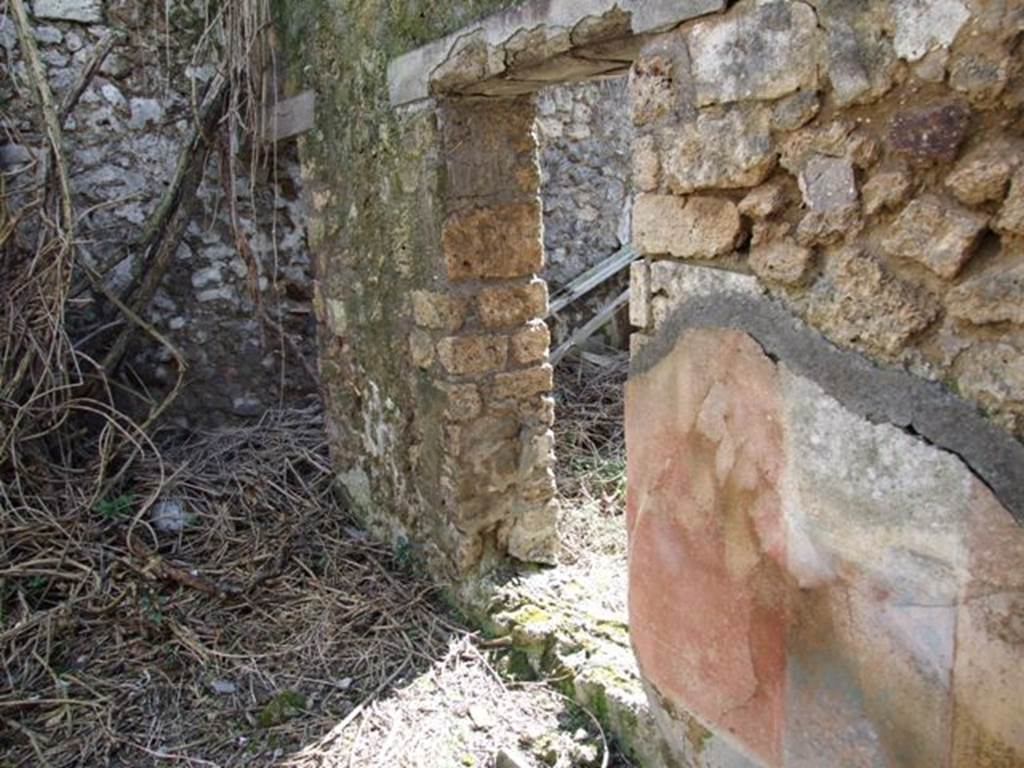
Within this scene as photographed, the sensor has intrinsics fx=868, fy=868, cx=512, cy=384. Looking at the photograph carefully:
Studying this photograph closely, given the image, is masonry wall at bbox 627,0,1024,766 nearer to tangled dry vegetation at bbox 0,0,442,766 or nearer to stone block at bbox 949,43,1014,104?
stone block at bbox 949,43,1014,104

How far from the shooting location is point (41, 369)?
3473 mm

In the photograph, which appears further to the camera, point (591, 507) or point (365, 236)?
point (591, 507)

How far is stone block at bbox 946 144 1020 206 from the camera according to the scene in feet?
3.93

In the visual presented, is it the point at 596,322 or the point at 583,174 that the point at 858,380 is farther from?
the point at 583,174

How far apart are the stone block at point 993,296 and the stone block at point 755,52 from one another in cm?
43

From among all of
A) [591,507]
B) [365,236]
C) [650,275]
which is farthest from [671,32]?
[591,507]

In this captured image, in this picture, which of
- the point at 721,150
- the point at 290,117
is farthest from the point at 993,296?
the point at 290,117

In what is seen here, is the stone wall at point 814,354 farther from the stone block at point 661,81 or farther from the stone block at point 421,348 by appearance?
the stone block at point 421,348

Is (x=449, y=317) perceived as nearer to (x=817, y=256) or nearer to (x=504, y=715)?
(x=504, y=715)

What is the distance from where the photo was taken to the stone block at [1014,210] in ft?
3.89

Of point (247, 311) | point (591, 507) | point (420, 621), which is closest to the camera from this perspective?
point (420, 621)

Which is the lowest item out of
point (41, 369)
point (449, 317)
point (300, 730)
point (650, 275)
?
point (300, 730)

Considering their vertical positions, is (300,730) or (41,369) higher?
(41,369)

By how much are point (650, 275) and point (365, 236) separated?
150 centimetres
